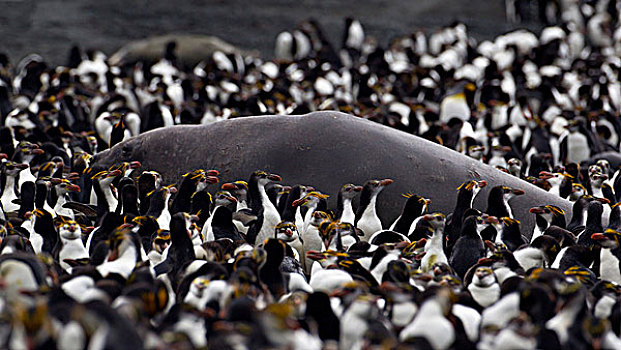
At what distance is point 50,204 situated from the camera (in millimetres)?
8602

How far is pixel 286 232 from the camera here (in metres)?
7.48

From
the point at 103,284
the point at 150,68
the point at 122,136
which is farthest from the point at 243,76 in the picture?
the point at 103,284

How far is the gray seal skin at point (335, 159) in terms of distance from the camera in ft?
28.0

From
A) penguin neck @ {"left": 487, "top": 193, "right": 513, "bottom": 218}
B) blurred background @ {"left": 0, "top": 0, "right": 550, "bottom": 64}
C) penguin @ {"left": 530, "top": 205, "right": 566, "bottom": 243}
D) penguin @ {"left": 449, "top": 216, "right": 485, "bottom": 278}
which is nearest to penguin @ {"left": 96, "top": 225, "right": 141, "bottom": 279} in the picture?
penguin @ {"left": 449, "top": 216, "right": 485, "bottom": 278}

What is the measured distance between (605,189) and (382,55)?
11.1m

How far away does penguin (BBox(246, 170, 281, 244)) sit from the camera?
26.1 ft

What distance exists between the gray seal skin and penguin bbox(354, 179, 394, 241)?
0.25 meters

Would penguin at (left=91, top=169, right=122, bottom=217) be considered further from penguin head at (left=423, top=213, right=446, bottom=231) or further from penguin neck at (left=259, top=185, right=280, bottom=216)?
penguin head at (left=423, top=213, right=446, bottom=231)

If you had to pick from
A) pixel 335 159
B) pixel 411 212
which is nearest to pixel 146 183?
pixel 335 159

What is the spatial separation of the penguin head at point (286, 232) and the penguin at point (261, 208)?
0.43m

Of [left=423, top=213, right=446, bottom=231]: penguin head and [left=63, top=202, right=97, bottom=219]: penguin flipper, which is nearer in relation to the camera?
[left=423, top=213, right=446, bottom=231]: penguin head

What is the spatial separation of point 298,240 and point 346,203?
783 mm

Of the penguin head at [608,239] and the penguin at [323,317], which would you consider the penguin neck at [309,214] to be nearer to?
the penguin head at [608,239]

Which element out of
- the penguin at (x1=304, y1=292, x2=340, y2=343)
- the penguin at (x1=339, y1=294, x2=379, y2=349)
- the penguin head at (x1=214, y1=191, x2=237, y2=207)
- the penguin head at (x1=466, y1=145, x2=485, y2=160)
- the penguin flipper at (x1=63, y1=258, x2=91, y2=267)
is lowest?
the penguin head at (x1=466, y1=145, x2=485, y2=160)
